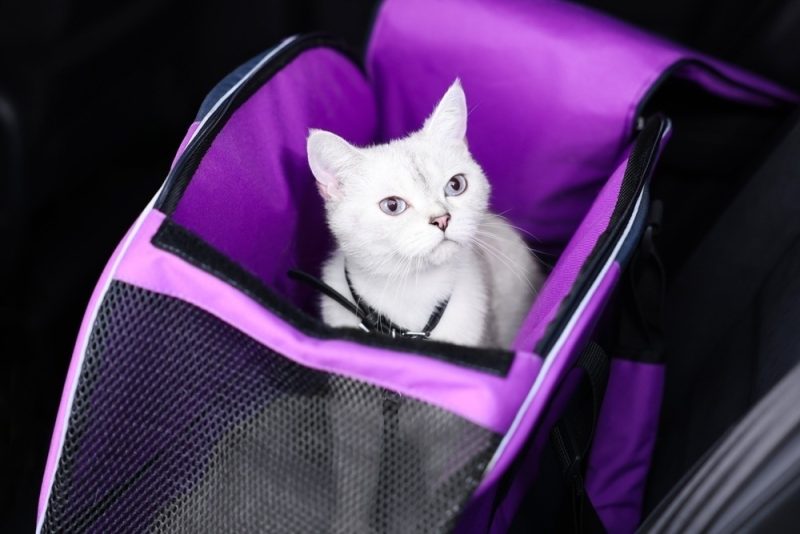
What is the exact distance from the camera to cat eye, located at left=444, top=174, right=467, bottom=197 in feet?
3.19

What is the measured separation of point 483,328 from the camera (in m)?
1.03

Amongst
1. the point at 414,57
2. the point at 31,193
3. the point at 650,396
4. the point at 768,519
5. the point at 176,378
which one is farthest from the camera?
the point at 31,193

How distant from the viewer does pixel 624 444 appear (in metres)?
1.06

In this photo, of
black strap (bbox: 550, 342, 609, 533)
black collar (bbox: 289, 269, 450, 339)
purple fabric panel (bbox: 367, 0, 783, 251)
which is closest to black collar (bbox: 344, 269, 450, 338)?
black collar (bbox: 289, 269, 450, 339)

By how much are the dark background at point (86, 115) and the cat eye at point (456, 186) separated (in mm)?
583

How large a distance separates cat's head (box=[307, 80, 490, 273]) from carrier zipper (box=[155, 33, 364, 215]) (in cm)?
13

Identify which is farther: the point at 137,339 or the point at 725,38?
the point at 725,38

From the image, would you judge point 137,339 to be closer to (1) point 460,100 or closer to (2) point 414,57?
(1) point 460,100

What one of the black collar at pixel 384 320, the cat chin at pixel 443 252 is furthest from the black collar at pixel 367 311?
the cat chin at pixel 443 252

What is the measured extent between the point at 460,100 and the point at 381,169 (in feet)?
0.51

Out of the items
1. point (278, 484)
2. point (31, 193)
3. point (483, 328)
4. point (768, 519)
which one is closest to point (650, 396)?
point (483, 328)

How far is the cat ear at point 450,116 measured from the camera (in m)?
0.95

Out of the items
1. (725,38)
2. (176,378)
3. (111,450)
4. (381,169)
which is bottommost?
(111,450)

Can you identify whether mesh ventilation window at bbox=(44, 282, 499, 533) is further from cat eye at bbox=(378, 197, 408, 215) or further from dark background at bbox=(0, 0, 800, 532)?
dark background at bbox=(0, 0, 800, 532)
